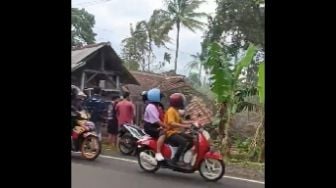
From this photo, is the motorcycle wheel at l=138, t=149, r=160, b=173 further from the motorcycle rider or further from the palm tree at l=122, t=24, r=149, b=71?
the palm tree at l=122, t=24, r=149, b=71

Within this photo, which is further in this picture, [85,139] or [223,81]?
[85,139]

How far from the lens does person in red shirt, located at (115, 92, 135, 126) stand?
2.17 meters

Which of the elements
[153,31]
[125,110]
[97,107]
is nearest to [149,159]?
[125,110]

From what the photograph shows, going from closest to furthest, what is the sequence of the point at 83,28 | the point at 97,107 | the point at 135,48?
the point at 83,28, the point at 135,48, the point at 97,107

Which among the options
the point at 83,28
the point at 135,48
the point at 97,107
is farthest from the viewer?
the point at 97,107

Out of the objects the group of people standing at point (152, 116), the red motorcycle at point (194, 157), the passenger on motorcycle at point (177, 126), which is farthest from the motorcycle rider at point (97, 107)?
the passenger on motorcycle at point (177, 126)

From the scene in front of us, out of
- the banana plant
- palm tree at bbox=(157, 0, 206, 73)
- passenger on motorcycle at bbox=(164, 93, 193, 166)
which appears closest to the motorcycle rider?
passenger on motorcycle at bbox=(164, 93, 193, 166)

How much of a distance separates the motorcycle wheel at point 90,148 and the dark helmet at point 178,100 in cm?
49

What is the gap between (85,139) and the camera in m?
2.18

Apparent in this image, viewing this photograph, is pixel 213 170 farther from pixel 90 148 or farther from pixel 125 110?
pixel 90 148

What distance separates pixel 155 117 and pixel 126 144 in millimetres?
223

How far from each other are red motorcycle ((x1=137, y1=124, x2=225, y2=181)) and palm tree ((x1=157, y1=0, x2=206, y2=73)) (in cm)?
47
